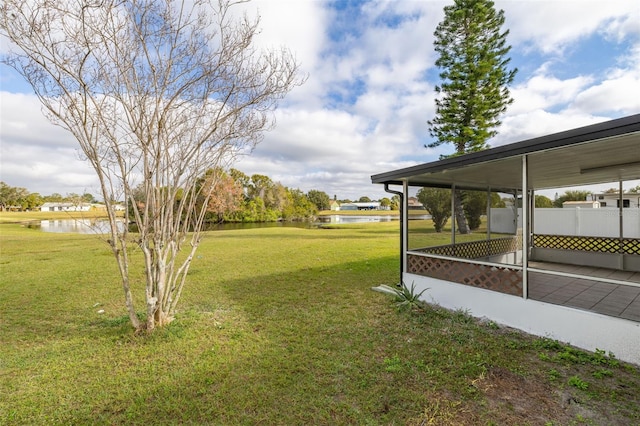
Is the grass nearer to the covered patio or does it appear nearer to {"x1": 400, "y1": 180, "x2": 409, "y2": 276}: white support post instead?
the covered patio

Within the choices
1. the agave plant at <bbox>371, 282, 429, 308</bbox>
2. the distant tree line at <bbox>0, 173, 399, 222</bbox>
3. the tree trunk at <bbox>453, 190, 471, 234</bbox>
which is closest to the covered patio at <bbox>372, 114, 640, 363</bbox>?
the agave plant at <bbox>371, 282, 429, 308</bbox>

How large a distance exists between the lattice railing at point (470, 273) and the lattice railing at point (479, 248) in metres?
0.58

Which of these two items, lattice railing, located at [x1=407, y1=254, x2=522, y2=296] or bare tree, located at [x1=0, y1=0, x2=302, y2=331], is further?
lattice railing, located at [x1=407, y1=254, x2=522, y2=296]

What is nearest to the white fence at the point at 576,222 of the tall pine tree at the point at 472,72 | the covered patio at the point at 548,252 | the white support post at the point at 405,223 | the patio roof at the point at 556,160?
the covered patio at the point at 548,252

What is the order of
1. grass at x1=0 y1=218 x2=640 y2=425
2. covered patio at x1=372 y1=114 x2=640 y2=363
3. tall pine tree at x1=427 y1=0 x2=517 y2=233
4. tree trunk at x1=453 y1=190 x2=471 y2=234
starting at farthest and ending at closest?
1. tall pine tree at x1=427 y1=0 x2=517 y2=233
2. tree trunk at x1=453 y1=190 x2=471 y2=234
3. covered patio at x1=372 y1=114 x2=640 y2=363
4. grass at x1=0 y1=218 x2=640 y2=425

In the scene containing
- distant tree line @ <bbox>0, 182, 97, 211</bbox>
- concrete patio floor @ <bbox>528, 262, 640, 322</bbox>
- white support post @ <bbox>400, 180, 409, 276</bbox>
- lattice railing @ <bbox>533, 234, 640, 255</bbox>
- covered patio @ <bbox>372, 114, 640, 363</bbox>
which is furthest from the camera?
distant tree line @ <bbox>0, 182, 97, 211</bbox>

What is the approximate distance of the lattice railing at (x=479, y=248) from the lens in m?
6.70

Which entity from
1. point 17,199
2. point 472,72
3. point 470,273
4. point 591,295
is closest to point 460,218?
point 591,295

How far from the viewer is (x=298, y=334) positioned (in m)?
4.07

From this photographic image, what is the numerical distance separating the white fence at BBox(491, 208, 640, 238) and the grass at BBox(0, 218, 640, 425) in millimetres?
5218

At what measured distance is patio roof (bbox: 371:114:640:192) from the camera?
3.06 metres

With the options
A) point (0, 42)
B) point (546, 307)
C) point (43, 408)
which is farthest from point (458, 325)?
point (0, 42)

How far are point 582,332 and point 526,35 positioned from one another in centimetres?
1071

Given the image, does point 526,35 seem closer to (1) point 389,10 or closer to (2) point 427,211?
(1) point 389,10
